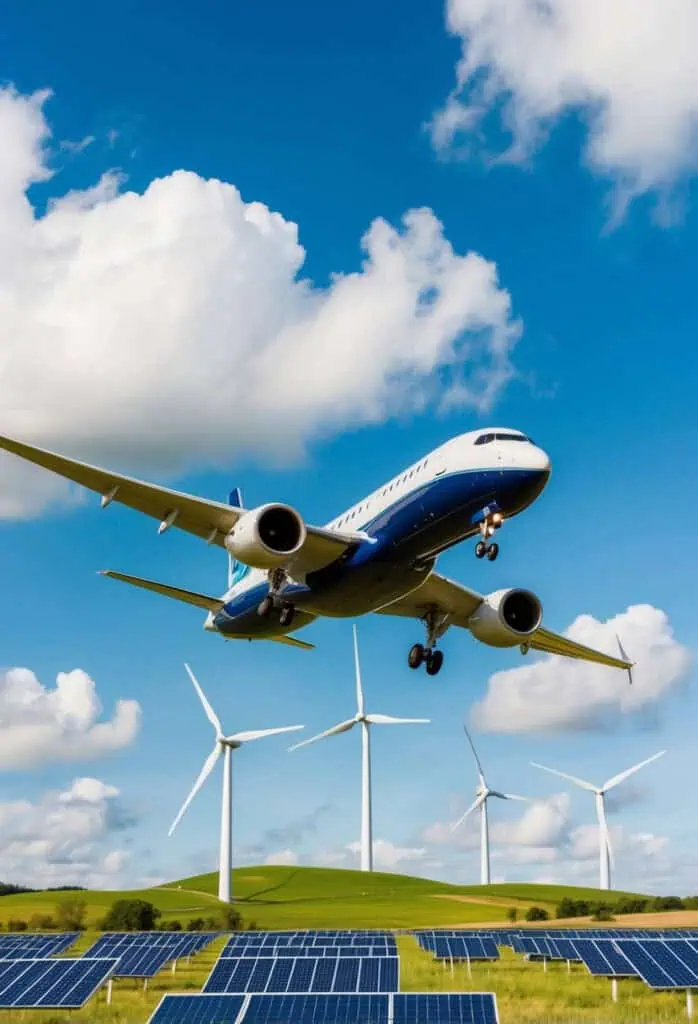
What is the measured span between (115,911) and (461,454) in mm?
85386

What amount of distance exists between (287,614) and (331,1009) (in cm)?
1572

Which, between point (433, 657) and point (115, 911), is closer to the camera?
point (433, 657)

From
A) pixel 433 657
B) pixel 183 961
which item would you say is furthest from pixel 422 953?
pixel 433 657

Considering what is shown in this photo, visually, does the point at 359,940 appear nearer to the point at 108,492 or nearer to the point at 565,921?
the point at 108,492

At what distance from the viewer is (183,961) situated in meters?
55.8

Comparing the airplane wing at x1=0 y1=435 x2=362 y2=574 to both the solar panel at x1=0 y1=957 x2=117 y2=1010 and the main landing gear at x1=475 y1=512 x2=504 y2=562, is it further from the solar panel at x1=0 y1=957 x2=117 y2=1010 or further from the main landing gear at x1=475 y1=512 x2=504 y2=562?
the solar panel at x1=0 y1=957 x2=117 y2=1010

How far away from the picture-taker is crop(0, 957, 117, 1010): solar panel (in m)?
31.2

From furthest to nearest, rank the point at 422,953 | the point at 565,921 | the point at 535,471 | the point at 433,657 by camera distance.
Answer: the point at 565,921 < the point at 422,953 < the point at 433,657 < the point at 535,471

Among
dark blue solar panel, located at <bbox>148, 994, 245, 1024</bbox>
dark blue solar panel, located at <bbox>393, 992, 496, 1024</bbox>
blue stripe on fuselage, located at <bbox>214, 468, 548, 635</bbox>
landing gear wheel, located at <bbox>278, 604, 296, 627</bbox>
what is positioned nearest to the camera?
dark blue solar panel, located at <bbox>393, 992, 496, 1024</bbox>

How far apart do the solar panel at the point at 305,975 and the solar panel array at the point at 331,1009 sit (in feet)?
13.7

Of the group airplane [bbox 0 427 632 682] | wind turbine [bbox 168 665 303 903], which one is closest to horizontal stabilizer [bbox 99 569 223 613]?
airplane [bbox 0 427 632 682]

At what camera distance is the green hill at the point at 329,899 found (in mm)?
126188

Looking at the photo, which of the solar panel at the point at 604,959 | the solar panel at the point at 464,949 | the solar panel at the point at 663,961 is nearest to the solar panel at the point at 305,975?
the solar panel at the point at 604,959

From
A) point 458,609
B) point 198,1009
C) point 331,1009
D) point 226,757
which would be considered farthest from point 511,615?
point 226,757
